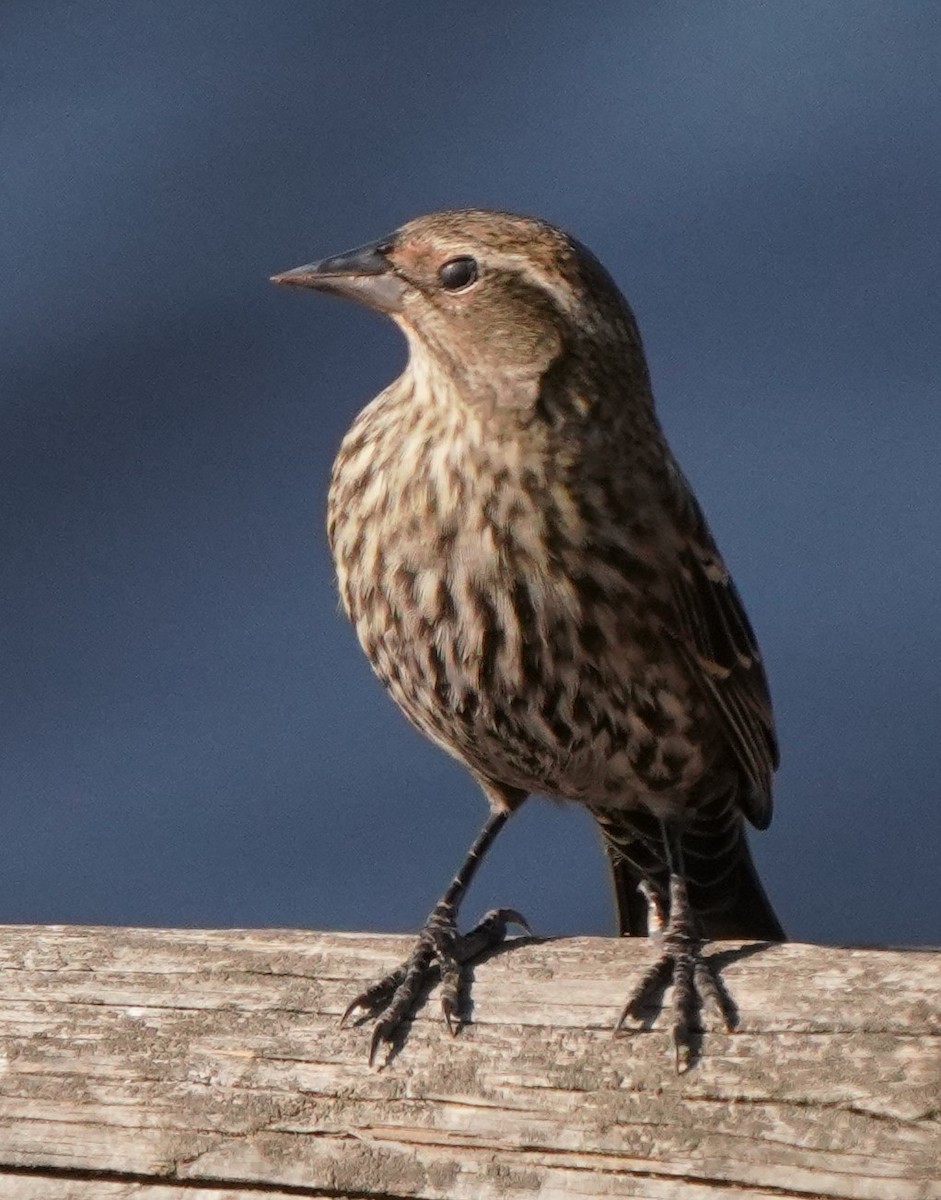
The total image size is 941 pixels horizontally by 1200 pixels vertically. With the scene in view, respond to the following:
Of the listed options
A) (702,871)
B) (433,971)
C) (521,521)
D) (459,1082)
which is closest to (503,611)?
(521,521)

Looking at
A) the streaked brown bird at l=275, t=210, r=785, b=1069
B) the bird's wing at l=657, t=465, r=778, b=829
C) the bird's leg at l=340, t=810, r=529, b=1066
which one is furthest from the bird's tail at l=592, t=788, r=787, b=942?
the bird's leg at l=340, t=810, r=529, b=1066

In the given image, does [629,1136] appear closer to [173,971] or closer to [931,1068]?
[931,1068]

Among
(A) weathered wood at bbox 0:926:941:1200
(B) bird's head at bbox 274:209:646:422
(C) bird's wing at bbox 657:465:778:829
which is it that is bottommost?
(A) weathered wood at bbox 0:926:941:1200

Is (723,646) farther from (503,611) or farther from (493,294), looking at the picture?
(493,294)

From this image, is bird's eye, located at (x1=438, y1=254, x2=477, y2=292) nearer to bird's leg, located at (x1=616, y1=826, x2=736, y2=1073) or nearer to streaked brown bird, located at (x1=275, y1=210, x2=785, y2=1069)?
streaked brown bird, located at (x1=275, y1=210, x2=785, y2=1069)

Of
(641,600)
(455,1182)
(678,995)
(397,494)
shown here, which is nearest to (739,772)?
(641,600)

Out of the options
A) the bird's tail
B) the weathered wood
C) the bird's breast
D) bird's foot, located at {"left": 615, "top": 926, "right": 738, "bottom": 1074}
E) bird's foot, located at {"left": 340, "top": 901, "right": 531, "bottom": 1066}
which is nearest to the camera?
the weathered wood

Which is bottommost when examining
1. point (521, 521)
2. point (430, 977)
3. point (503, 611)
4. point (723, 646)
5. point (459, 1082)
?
point (459, 1082)
